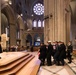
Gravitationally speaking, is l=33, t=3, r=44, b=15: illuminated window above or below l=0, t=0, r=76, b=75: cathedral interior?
above

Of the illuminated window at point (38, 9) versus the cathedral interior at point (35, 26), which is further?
the illuminated window at point (38, 9)

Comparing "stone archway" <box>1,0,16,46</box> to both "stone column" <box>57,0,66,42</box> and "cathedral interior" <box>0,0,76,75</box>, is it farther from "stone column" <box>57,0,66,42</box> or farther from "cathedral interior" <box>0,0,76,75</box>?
"stone column" <box>57,0,66,42</box>

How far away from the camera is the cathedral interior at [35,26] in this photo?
43.8 feet

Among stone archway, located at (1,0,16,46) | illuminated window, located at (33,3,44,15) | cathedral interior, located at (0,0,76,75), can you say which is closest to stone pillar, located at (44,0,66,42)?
cathedral interior, located at (0,0,76,75)

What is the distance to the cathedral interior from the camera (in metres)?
13.4

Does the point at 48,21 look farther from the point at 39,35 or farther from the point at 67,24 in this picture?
the point at 39,35

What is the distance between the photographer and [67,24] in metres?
18.5

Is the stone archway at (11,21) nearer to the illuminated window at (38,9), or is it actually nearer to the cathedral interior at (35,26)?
the cathedral interior at (35,26)

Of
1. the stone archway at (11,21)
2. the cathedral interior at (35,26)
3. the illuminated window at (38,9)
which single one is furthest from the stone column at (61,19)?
the illuminated window at (38,9)

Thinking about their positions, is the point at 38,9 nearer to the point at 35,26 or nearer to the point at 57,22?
the point at 35,26

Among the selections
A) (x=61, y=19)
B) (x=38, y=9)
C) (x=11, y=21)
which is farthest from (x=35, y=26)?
(x=61, y=19)

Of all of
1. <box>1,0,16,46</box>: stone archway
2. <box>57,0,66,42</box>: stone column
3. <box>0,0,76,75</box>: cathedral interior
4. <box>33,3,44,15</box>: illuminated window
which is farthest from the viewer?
<box>33,3,44,15</box>: illuminated window

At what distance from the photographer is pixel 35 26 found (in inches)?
1954

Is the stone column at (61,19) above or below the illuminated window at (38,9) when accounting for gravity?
below
